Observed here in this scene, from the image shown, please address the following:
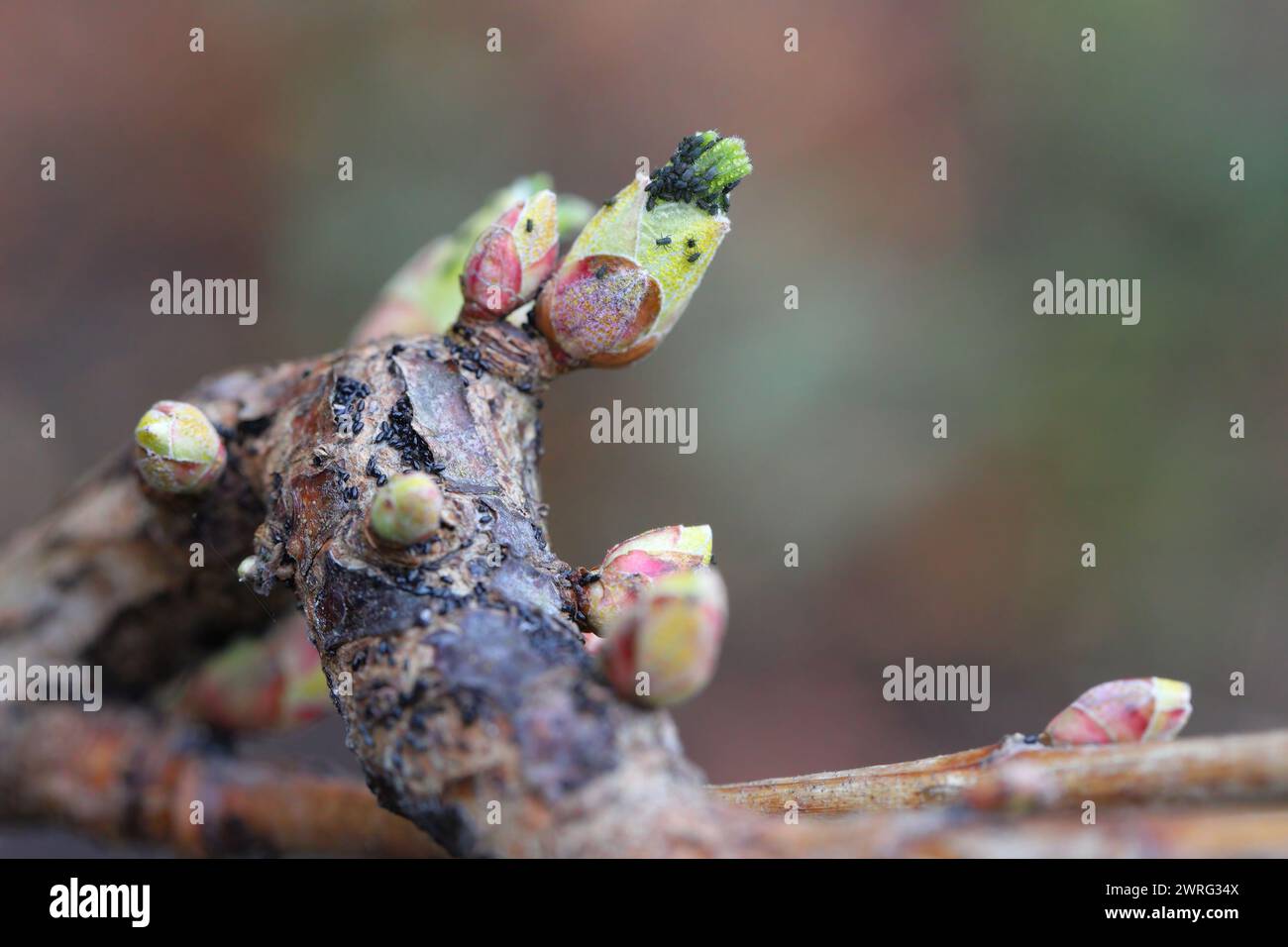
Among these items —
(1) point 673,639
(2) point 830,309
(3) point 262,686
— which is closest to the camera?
(1) point 673,639

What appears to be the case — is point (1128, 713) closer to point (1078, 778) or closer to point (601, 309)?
point (1078, 778)

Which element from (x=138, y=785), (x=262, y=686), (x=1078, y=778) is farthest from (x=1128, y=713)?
(x=138, y=785)

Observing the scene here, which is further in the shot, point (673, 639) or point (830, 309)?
point (830, 309)

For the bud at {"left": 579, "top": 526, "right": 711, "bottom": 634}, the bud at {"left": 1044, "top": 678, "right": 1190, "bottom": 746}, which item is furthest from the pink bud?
the bud at {"left": 1044, "top": 678, "right": 1190, "bottom": 746}

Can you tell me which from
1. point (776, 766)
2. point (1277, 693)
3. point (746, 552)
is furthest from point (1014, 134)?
point (776, 766)

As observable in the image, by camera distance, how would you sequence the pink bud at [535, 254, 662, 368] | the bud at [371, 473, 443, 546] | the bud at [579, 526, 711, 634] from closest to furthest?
the bud at [371, 473, 443, 546] < the bud at [579, 526, 711, 634] < the pink bud at [535, 254, 662, 368]

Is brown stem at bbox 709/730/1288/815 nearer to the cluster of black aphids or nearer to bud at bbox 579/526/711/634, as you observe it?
bud at bbox 579/526/711/634
